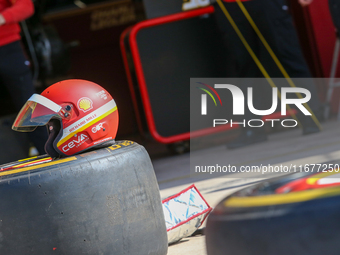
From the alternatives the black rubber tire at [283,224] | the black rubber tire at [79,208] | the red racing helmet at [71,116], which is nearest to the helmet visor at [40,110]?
the red racing helmet at [71,116]

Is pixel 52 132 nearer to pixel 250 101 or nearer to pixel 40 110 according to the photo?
pixel 40 110

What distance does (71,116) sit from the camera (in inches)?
54.8

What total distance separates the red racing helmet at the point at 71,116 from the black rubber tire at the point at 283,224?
702mm

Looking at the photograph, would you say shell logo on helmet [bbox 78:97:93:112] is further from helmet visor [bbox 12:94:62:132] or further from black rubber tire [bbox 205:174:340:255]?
black rubber tire [bbox 205:174:340:255]

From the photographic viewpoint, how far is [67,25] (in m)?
5.15

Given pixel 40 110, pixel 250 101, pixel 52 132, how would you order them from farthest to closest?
pixel 250 101 → pixel 52 132 → pixel 40 110

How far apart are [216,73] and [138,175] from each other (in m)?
2.25

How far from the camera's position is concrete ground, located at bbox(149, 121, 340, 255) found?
1.97m

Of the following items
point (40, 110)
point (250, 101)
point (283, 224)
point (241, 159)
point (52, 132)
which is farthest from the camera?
point (250, 101)

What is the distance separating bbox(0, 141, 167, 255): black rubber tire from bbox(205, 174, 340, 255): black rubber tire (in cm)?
39

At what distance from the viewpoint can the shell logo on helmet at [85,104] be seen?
4.57ft

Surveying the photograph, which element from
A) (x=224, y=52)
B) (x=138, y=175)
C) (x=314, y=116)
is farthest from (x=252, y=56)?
(x=138, y=175)

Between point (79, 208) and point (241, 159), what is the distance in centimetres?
170

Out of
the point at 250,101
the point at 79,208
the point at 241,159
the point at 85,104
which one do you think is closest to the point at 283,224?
the point at 79,208
